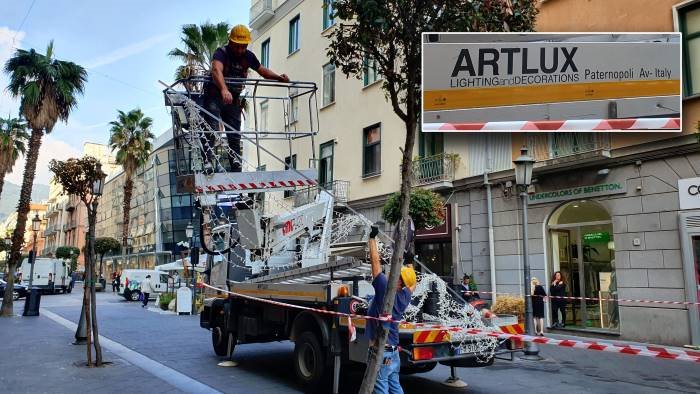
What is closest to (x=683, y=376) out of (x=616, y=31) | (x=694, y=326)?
(x=694, y=326)

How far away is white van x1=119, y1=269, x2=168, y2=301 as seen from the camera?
3046 cm

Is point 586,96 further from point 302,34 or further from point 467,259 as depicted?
point 302,34

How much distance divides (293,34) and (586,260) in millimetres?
18291

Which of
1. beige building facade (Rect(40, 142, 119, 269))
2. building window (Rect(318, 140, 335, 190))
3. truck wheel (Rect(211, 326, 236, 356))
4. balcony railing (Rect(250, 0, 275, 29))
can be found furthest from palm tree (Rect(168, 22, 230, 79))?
beige building facade (Rect(40, 142, 119, 269))

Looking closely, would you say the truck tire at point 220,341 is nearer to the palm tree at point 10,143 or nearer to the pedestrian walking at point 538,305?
the pedestrian walking at point 538,305

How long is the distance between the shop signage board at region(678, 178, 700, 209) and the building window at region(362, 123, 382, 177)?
1068 cm

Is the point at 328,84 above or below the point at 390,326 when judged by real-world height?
above

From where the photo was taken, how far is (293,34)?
2759 cm

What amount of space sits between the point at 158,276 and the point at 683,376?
2705cm

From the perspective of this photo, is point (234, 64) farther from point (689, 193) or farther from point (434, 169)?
point (434, 169)

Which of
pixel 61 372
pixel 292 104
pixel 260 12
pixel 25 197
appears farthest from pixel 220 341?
pixel 260 12

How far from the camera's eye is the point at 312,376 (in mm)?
7426

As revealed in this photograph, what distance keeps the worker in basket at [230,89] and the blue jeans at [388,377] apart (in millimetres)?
4270

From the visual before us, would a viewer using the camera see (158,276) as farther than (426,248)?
Yes
